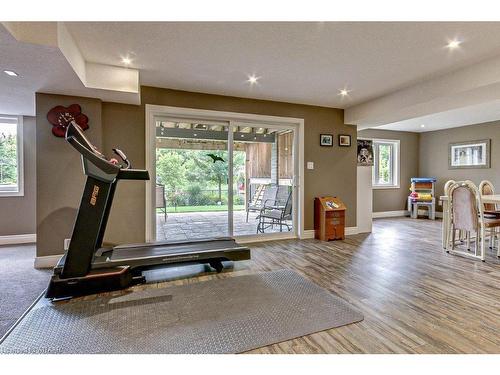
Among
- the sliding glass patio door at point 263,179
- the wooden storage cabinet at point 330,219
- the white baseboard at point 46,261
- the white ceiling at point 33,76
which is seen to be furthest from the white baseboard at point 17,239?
the wooden storage cabinet at point 330,219

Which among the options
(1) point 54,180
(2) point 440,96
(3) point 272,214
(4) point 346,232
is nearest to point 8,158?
(1) point 54,180

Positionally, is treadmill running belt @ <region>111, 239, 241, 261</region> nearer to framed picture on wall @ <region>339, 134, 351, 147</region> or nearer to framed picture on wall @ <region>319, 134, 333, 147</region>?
framed picture on wall @ <region>319, 134, 333, 147</region>

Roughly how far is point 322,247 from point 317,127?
213 cm

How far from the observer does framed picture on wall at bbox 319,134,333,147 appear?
4.90 m

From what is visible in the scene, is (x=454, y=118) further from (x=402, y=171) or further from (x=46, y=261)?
(x=46, y=261)

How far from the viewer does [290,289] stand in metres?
2.55

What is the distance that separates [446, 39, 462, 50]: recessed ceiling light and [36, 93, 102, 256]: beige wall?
A: 13.0ft

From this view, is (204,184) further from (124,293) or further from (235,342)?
(235,342)

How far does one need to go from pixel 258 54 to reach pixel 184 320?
255 cm

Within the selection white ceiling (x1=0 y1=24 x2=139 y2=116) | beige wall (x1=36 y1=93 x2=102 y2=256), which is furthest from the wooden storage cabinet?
beige wall (x1=36 y1=93 x2=102 y2=256)

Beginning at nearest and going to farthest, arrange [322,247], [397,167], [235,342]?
[235,342] → [322,247] → [397,167]
